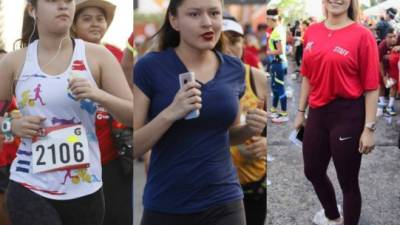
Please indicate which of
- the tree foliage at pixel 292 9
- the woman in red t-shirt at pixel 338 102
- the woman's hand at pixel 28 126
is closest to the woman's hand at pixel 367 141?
the woman in red t-shirt at pixel 338 102

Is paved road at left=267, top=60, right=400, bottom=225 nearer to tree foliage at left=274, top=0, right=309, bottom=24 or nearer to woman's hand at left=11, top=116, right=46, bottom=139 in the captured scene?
tree foliage at left=274, top=0, right=309, bottom=24

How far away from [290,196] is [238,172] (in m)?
0.68

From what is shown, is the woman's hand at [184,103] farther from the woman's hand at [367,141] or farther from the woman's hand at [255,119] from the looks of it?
the woman's hand at [367,141]

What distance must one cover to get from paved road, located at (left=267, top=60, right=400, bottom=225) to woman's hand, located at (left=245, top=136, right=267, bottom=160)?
510 mm

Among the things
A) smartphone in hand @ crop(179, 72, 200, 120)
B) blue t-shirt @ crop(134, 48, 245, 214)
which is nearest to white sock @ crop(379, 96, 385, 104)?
blue t-shirt @ crop(134, 48, 245, 214)

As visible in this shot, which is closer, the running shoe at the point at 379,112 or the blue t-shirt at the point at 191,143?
the blue t-shirt at the point at 191,143

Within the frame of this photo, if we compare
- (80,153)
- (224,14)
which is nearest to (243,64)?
(224,14)

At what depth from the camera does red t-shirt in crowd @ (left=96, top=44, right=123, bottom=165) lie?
4.96 ft

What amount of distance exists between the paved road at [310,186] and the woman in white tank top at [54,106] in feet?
2.35

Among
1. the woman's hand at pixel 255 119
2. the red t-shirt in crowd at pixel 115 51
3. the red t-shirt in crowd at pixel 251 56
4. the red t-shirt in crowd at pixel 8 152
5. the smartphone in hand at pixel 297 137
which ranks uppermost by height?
the red t-shirt in crowd at pixel 251 56

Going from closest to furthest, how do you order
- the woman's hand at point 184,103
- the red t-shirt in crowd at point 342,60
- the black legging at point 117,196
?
the woman's hand at point 184,103 < the black legging at point 117,196 < the red t-shirt in crowd at point 342,60

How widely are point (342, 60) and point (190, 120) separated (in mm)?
797

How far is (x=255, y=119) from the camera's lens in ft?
4.26

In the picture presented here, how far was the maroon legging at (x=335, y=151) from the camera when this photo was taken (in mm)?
1884
